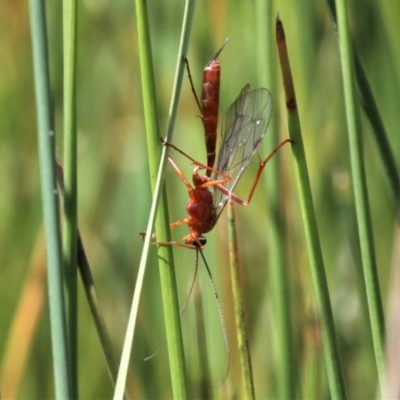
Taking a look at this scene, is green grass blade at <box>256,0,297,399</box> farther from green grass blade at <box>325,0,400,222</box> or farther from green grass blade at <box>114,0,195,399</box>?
green grass blade at <box>114,0,195,399</box>

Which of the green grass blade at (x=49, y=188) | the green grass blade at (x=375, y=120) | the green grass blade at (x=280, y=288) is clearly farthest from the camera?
the green grass blade at (x=280, y=288)

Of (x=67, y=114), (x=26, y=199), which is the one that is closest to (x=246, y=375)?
(x=67, y=114)

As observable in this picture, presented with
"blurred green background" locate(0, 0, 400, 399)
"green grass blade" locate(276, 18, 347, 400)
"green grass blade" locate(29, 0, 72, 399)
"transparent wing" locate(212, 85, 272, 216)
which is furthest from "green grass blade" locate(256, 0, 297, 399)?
"green grass blade" locate(29, 0, 72, 399)

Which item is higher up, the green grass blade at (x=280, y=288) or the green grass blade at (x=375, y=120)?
the green grass blade at (x=375, y=120)

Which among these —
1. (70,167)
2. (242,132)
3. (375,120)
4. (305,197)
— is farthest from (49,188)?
(242,132)

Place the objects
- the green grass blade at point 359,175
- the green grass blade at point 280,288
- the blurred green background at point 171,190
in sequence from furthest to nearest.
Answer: the blurred green background at point 171,190 < the green grass blade at point 280,288 < the green grass blade at point 359,175

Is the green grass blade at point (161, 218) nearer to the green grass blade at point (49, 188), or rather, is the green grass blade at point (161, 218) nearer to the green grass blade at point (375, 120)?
the green grass blade at point (49, 188)

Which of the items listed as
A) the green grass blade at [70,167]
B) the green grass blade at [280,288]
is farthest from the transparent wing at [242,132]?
the green grass blade at [70,167]
